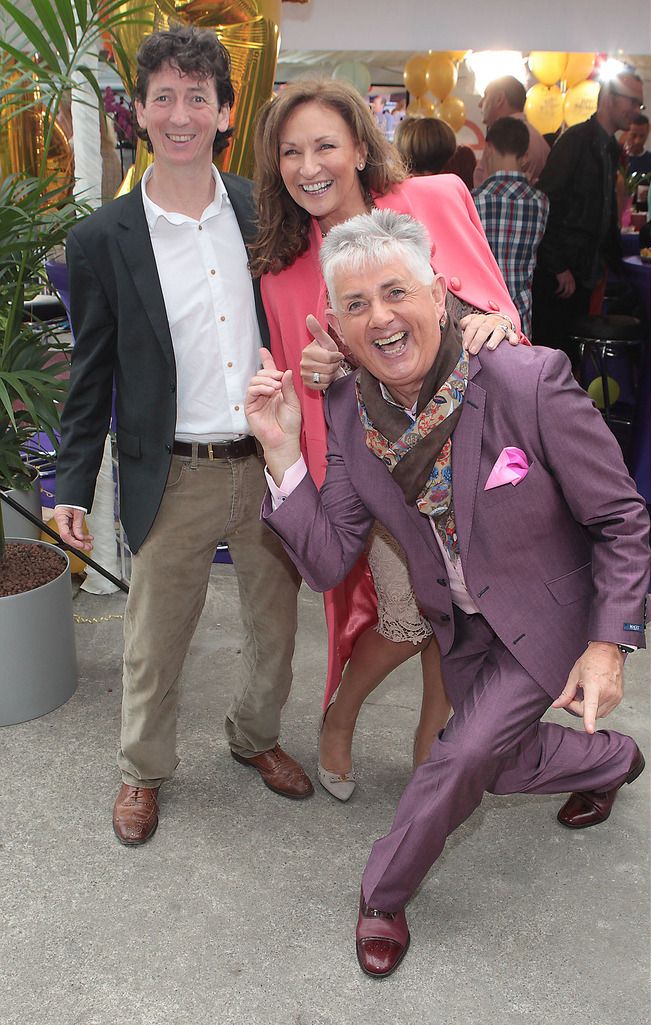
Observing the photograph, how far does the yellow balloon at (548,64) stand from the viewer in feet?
19.8

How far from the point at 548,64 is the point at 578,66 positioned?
1.27 ft

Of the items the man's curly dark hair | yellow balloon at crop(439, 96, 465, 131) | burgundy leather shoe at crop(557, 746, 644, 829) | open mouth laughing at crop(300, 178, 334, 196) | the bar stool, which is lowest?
burgundy leather shoe at crop(557, 746, 644, 829)

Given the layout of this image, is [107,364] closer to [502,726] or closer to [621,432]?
[502,726]

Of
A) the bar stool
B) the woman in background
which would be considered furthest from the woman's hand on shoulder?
the bar stool

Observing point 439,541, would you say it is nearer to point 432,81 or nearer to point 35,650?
point 35,650

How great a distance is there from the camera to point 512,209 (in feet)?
15.1

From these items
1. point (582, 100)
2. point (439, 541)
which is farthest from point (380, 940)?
point (582, 100)

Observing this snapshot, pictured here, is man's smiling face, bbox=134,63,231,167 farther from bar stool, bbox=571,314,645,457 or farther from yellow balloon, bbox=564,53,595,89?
yellow balloon, bbox=564,53,595,89

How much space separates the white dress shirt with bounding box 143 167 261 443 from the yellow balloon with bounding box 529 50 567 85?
4549 millimetres

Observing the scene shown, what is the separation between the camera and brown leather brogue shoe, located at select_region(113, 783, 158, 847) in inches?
96.2

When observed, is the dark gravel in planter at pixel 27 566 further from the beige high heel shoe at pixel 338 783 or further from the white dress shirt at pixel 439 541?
the white dress shirt at pixel 439 541

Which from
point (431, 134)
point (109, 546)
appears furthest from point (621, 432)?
point (109, 546)

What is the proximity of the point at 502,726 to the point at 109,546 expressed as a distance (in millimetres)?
2212

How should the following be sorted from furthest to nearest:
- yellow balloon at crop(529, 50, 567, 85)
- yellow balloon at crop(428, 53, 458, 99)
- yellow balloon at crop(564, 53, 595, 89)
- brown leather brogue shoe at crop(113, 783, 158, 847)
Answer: yellow balloon at crop(564, 53, 595, 89) < yellow balloon at crop(529, 50, 567, 85) < yellow balloon at crop(428, 53, 458, 99) < brown leather brogue shoe at crop(113, 783, 158, 847)
